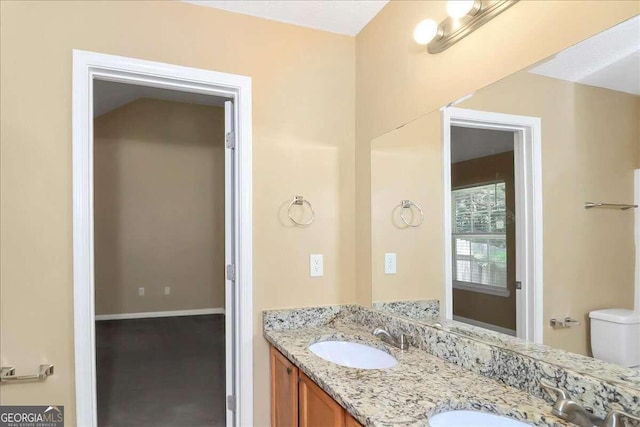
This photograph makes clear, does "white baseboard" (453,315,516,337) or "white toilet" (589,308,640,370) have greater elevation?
"white toilet" (589,308,640,370)

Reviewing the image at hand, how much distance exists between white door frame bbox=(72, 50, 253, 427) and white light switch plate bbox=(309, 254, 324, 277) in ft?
1.10

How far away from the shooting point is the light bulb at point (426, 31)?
165cm

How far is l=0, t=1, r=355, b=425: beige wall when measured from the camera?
67.6 inches

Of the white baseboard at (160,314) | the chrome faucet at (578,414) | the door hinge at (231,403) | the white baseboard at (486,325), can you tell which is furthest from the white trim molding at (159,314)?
the chrome faucet at (578,414)

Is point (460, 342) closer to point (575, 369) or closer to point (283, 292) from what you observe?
point (575, 369)

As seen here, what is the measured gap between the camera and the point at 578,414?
99cm

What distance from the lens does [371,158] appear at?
2.18m

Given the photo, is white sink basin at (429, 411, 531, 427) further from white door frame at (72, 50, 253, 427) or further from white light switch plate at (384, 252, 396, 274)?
white door frame at (72, 50, 253, 427)

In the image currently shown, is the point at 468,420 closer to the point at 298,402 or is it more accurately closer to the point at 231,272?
the point at 298,402

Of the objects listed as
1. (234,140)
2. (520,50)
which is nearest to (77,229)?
(234,140)

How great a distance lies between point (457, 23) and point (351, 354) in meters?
1.47

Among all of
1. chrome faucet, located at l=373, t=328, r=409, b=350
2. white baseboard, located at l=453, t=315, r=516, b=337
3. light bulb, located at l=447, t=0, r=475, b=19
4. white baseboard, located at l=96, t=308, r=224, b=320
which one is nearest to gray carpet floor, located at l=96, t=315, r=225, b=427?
white baseboard, located at l=96, t=308, r=224, b=320

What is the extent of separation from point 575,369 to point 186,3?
2.19 metres

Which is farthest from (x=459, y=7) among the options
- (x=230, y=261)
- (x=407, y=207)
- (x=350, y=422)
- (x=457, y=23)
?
(x=230, y=261)
